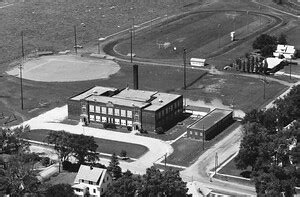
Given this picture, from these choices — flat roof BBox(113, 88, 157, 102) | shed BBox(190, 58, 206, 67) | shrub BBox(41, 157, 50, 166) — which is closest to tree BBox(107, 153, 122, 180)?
shrub BBox(41, 157, 50, 166)

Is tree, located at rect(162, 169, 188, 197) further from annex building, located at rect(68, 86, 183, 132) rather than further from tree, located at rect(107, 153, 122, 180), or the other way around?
annex building, located at rect(68, 86, 183, 132)

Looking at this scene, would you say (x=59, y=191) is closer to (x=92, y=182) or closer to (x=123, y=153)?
(x=92, y=182)

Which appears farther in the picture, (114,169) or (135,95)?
(135,95)

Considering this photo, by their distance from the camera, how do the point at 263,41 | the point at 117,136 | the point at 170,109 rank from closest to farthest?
the point at 117,136 < the point at 170,109 < the point at 263,41

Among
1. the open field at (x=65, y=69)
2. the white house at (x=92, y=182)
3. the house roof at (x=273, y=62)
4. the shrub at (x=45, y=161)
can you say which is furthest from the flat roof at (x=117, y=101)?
the house roof at (x=273, y=62)

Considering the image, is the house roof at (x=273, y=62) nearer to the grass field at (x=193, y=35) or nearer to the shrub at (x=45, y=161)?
the grass field at (x=193, y=35)

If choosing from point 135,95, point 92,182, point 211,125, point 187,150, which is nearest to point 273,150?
point 187,150
